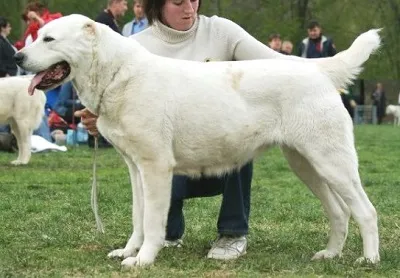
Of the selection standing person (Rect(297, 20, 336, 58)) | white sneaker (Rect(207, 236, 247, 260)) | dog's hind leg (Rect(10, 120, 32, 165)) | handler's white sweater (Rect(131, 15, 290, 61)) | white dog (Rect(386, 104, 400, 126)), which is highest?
handler's white sweater (Rect(131, 15, 290, 61))

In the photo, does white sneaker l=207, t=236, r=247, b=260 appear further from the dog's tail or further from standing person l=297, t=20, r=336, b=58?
standing person l=297, t=20, r=336, b=58

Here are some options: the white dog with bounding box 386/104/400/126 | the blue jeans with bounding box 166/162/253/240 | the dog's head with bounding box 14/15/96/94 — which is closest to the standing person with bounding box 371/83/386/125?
the white dog with bounding box 386/104/400/126

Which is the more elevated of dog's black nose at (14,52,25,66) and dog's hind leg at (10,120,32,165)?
dog's black nose at (14,52,25,66)

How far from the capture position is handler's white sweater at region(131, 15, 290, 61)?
539cm

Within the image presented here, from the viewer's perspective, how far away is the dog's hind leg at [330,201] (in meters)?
5.14

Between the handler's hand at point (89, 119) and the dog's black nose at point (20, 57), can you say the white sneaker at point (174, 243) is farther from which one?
the dog's black nose at point (20, 57)

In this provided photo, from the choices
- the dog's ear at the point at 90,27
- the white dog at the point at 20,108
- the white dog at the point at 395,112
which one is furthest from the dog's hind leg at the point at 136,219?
the white dog at the point at 395,112

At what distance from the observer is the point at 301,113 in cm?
474

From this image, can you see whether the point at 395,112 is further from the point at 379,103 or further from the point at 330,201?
the point at 330,201

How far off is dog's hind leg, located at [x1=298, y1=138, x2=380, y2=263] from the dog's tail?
31cm

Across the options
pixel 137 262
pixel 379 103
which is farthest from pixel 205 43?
pixel 379 103

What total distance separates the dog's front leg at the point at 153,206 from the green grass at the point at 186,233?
9 centimetres

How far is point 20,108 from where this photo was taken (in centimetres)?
1205

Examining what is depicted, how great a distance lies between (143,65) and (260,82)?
63 cm
